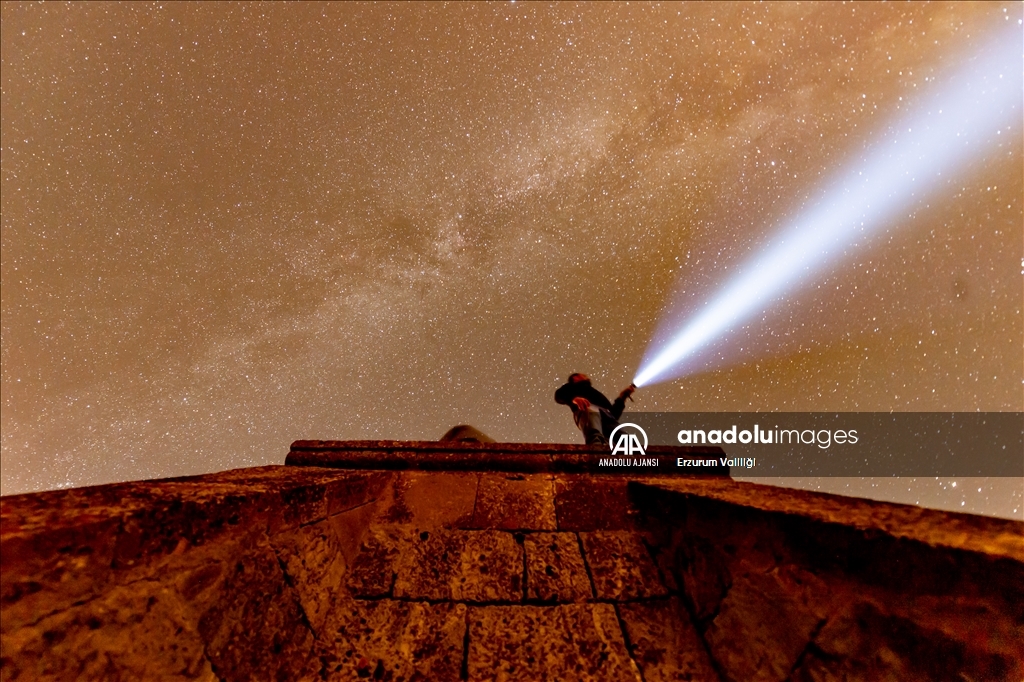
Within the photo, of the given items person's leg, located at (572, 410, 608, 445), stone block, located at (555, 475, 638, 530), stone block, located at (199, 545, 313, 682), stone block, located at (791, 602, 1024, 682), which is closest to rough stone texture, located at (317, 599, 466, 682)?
stone block, located at (199, 545, 313, 682)

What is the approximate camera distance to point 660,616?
6.61ft

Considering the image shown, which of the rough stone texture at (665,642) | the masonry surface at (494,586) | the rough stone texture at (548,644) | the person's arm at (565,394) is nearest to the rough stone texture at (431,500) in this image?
the masonry surface at (494,586)

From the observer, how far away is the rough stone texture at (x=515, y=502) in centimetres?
271

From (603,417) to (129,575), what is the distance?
22.5 ft

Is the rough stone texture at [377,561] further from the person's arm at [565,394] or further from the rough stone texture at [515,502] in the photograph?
the person's arm at [565,394]

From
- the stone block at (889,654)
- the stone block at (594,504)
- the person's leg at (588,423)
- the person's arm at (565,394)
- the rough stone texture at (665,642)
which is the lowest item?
the rough stone texture at (665,642)

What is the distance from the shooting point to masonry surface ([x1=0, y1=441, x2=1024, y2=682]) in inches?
47.3

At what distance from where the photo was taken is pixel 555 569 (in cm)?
231

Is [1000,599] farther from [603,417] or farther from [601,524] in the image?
[603,417]

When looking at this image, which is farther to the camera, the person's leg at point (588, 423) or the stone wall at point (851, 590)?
the person's leg at point (588, 423)

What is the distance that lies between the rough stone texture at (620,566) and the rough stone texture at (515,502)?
1.06 ft

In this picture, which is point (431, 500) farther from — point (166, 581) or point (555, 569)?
point (166, 581)

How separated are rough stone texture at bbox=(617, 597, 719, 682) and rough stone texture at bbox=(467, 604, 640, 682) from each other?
64mm

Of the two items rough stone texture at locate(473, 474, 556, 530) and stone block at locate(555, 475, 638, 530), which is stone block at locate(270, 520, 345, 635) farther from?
stone block at locate(555, 475, 638, 530)
